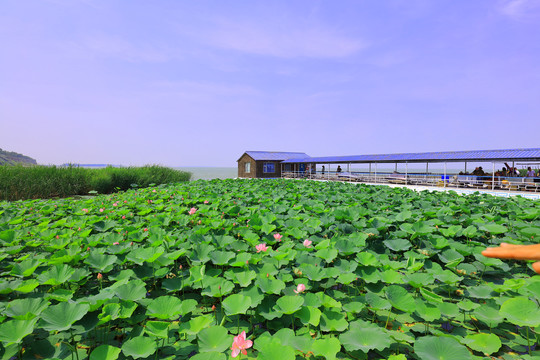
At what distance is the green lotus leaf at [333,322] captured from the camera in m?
1.69

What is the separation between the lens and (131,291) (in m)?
1.89

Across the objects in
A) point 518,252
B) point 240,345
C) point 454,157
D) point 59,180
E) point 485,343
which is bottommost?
point 485,343

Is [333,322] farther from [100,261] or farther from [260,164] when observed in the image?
[260,164]

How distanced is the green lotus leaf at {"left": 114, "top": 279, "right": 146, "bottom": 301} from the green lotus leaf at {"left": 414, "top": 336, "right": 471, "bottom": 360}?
1746mm

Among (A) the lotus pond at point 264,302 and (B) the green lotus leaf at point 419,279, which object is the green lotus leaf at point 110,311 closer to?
(A) the lotus pond at point 264,302

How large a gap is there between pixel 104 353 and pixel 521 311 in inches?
97.0

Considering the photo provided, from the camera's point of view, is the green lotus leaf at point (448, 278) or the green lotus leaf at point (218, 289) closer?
the green lotus leaf at point (218, 289)

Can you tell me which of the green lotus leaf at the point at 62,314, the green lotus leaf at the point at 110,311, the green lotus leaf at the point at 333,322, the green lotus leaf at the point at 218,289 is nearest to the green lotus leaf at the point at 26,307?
the green lotus leaf at the point at 62,314

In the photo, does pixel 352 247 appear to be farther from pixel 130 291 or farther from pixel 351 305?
pixel 130 291

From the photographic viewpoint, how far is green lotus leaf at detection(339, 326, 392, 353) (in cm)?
149

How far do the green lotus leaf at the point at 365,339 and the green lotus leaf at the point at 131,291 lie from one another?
1.36 metres

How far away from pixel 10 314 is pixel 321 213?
362 cm

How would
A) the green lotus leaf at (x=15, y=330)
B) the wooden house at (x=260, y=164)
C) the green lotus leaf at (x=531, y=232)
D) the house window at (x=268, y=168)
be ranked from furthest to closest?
the house window at (x=268, y=168) < the wooden house at (x=260, y=164) < the green lotus leaf at (x=531, y=232) < the green lotus leaf at (x=15, y=330)

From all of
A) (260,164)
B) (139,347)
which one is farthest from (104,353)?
(260,164)
